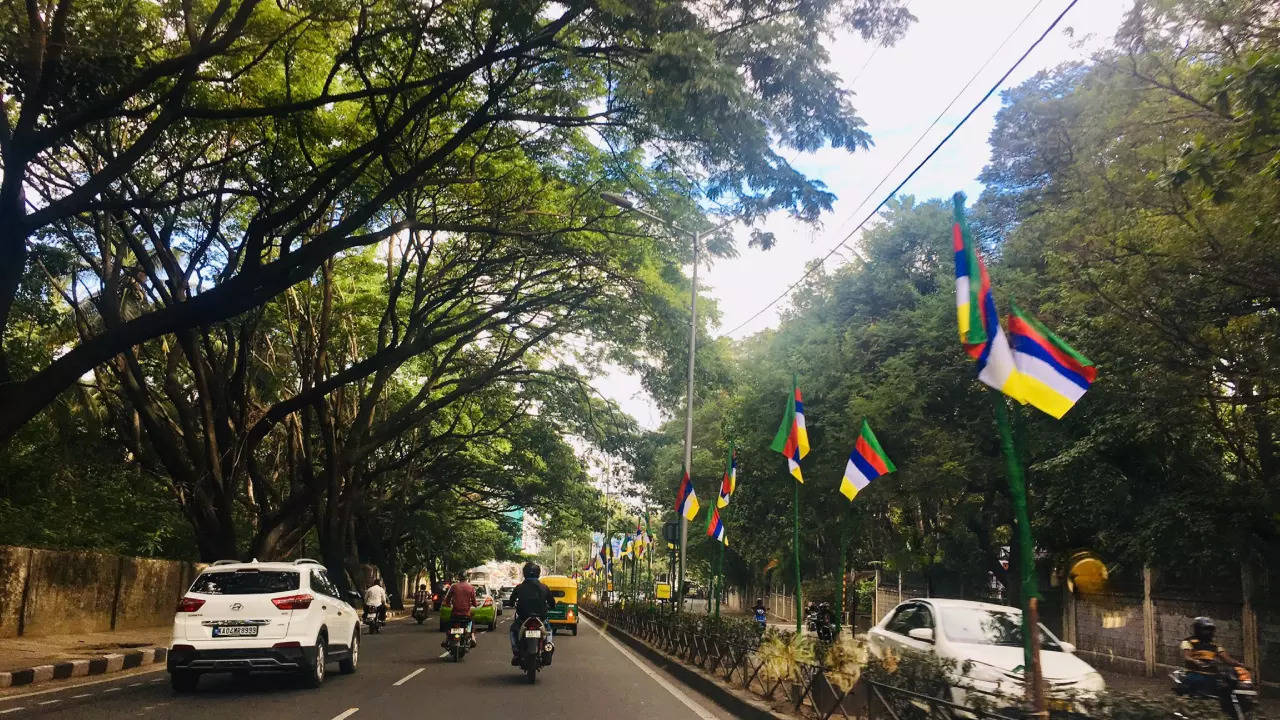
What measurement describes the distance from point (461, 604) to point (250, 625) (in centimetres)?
615

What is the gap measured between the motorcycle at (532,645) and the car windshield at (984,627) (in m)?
5.14

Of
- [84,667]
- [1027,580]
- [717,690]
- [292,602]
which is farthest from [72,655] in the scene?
[1027,580]

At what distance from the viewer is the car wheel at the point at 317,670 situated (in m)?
11.2

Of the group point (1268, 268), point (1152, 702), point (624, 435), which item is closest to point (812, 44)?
point (1268, 268)

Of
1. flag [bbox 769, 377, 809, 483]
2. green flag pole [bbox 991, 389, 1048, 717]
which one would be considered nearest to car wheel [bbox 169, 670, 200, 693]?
flag [bbox 769, 377, 809, 483]

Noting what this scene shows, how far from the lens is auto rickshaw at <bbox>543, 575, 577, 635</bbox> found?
28.5 meters

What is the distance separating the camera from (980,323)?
6.76 metres

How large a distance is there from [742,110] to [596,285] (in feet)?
31.0

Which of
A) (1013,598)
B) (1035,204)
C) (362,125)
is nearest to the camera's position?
(362,125)

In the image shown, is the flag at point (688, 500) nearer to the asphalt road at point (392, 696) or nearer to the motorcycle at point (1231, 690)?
the asphalt road at point (392, 696)

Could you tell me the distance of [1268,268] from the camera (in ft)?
35.2

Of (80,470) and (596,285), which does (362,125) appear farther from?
(80,470)

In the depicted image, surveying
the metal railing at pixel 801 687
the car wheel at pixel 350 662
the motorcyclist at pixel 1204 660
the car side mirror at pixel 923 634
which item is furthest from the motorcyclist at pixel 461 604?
the motorcyclist at pixel 1204 660

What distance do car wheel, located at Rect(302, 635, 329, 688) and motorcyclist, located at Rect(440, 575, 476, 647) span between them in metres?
4.35
